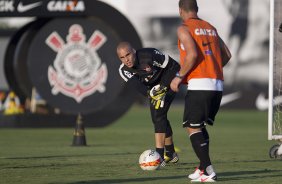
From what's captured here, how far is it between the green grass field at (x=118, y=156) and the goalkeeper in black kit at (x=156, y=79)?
1.58ft

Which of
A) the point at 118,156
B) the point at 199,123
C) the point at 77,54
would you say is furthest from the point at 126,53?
the point at 77,54

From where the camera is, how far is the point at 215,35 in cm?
1091

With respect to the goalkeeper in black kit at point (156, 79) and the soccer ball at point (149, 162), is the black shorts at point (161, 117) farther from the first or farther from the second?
→ the soccer ball at point (149, 162)

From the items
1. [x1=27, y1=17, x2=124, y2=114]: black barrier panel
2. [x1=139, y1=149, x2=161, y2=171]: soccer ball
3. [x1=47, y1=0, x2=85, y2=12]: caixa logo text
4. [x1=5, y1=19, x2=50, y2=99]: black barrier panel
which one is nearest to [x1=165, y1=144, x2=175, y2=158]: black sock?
[x1=139, y1=149, x2=161, y2=171]: soccer ball

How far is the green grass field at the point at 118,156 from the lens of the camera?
1116 centimetres

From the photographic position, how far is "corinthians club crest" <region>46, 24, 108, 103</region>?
22.1 metres

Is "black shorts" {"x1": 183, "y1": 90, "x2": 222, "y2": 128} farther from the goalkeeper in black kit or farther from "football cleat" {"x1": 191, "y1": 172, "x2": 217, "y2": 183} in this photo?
the goalkeeper in black kit

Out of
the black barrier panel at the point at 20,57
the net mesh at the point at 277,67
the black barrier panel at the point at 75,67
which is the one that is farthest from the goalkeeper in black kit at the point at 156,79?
the black barrier panel at the point at 20,57

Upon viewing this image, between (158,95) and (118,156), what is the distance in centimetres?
213

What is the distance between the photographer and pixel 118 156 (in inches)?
569

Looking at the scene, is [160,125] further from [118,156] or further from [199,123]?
[199,123]

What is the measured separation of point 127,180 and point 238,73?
77.2ft

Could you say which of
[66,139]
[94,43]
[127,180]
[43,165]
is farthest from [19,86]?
[127,180]

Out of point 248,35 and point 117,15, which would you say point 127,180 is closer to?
point 117,15
